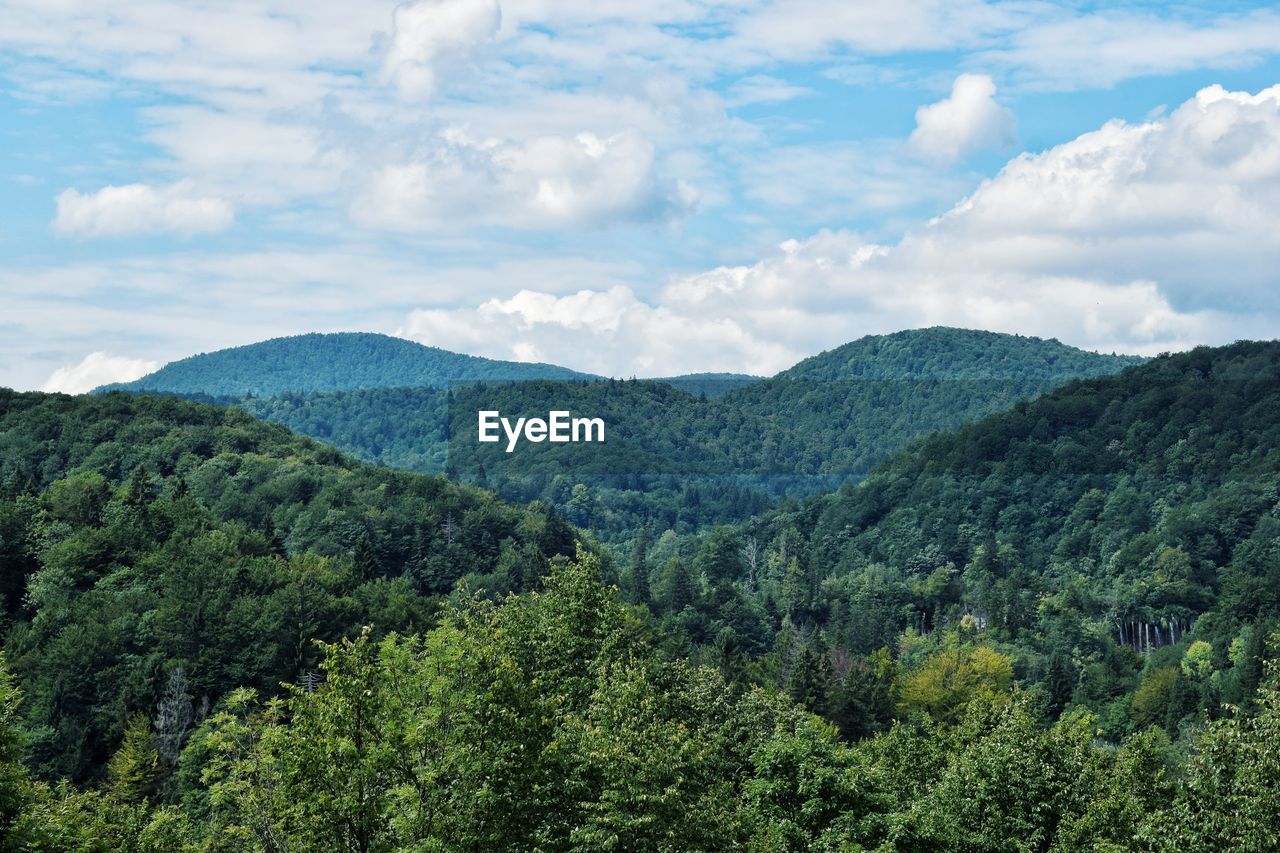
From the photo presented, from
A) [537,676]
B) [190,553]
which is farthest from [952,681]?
[537,676]

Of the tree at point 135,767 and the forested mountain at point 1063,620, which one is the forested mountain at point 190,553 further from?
the forested mountain at point 1063,620

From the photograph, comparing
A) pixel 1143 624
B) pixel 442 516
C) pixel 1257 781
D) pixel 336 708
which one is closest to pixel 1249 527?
pixel 1143 624

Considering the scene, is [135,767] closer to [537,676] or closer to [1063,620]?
[537,676]

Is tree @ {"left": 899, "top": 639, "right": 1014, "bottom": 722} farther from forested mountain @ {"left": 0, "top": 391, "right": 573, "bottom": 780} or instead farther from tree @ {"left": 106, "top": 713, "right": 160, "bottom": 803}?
tree @ {"left": 106, "top": 713, "right": 160, "bottom": 803}

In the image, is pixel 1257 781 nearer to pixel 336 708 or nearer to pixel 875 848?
pixel 875 848

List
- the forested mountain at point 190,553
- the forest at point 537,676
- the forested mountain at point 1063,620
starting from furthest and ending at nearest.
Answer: the forested mountain at point 1063,620 < the forested mountain at point 190,553 < the forest at point 537,676

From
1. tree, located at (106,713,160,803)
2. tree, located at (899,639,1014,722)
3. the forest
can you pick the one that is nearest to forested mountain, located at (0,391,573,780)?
the forest

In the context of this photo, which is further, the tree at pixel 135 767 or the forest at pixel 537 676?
the tree at pixel 135 767

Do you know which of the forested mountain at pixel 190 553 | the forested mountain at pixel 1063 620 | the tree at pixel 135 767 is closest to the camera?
the tree at pixel 135 767

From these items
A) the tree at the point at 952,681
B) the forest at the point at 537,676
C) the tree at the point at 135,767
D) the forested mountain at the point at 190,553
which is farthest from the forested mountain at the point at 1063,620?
the tree at the point at 135,767
